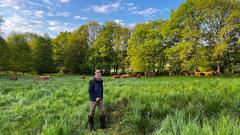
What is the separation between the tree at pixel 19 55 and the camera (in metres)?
63.6

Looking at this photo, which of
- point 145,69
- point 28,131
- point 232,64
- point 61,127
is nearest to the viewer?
point 61,127

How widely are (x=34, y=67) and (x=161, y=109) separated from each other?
63.3m

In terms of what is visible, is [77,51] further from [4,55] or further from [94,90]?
[94,90]

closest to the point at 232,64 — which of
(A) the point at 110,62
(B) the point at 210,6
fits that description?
(B) the point at 210,6

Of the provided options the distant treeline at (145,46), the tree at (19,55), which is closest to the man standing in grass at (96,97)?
the distant treeline at (145,46)

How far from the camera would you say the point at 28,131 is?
7.81 metres

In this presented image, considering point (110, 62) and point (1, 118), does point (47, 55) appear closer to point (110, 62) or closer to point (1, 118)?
point (110, 62)

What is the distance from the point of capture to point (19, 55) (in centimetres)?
6400

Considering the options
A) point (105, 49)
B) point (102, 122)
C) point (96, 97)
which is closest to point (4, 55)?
point (105, 49)

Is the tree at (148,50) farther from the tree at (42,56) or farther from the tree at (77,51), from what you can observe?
the tree at (42,56)

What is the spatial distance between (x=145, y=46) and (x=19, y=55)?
29167 mm

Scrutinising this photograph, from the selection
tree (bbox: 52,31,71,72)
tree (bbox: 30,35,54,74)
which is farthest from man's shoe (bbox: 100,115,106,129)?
tree (bbox: 52,31,71,72)

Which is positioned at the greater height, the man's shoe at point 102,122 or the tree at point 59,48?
the tree at point 59,48

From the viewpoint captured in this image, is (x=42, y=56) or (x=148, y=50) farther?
(x=42, y=56)
